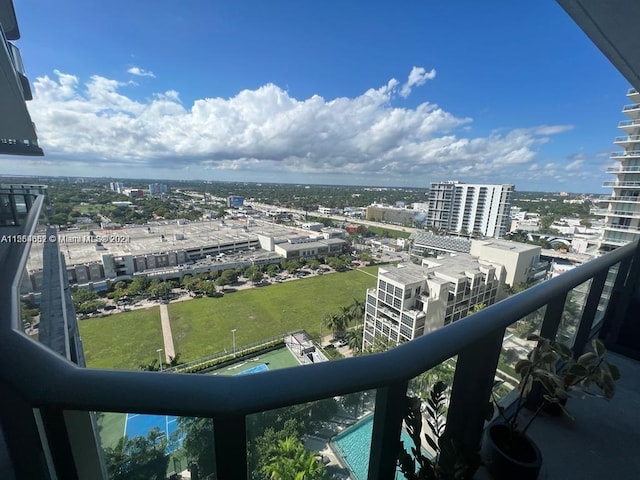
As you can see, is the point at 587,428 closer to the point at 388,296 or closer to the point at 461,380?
the point at 461,380

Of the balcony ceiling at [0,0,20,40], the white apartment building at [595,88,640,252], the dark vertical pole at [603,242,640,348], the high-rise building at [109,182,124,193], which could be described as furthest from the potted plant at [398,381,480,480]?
the high-rise building at [109,182,124,193]

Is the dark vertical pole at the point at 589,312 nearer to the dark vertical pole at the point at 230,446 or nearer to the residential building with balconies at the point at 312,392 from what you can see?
the residential building with balconies at the point at 312,392

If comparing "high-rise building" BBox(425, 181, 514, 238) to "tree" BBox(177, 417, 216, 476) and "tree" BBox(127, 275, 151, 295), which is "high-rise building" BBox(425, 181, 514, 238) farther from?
"tree" BBox(177, 417, 216, 476)

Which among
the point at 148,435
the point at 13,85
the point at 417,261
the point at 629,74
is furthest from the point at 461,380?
the point at 417,261

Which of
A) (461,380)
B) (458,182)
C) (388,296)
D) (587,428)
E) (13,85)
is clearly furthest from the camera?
(458,182)

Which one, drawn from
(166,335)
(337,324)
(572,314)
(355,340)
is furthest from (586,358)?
(166,335)

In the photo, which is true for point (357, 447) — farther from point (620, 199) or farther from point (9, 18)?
point (620, 199)
